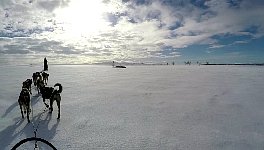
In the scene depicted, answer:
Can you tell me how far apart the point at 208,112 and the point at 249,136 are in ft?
7.76

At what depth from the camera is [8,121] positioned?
704cm

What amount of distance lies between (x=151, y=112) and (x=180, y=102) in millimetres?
2158

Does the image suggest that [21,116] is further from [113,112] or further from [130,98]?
[130,98]

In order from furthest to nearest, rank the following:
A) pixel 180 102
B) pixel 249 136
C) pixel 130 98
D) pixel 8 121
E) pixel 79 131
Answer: pixel 130 98 → pixel 180 102 → pixel 8 121 → pixel 79 131 → pixel 249 136

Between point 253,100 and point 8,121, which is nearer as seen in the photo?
point 8,121

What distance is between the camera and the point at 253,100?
404 inches

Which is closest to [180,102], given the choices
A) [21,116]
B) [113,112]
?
[113,112]

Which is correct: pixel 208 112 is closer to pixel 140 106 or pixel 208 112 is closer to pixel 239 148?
pixel 140 106

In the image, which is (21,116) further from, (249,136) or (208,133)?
(249,136)

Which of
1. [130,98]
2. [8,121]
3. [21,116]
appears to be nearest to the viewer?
[8,121]

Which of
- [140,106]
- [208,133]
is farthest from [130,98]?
[208,133]

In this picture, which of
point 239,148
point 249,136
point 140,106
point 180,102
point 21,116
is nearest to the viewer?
point 239,148

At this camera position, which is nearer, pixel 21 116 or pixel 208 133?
pixel 208 133

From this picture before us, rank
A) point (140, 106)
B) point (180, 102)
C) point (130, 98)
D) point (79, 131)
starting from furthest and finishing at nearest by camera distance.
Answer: point (130, 98), point (180, 102), point (140, 106), point (79, 131)
